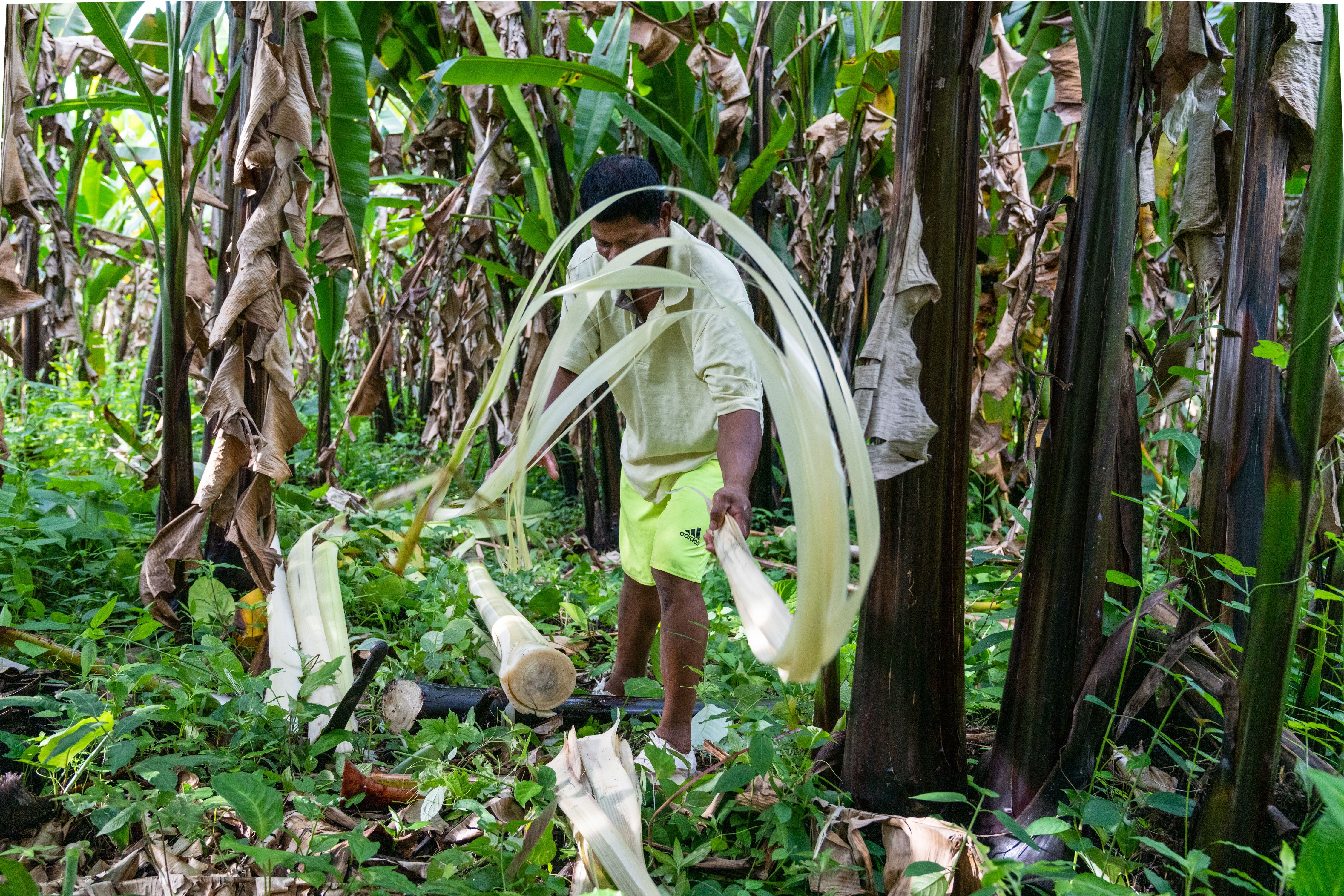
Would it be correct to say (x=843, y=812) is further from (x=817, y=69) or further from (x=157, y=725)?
(x=817, y=69)

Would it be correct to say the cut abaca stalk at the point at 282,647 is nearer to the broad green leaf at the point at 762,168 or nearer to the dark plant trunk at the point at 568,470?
the broad green leaf at the point at 762,168

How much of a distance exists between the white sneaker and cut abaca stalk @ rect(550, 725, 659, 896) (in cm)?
8

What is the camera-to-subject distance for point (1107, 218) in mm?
1183

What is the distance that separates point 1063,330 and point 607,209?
0.83m

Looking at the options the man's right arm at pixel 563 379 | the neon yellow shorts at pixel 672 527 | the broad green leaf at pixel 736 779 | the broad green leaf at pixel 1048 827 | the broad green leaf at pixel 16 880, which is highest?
the man's right arm at pixel 563 379

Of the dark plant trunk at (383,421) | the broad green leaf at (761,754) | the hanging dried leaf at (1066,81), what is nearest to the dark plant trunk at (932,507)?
the broad green leaf at (761,754)

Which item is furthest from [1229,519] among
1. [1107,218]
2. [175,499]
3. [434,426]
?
[434,426]

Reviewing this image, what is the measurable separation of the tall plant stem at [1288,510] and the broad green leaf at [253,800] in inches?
46.2

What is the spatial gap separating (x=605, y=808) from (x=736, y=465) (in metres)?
0.64

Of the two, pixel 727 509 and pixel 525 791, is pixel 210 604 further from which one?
pixel 727 509

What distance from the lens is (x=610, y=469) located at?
3467 millimetres

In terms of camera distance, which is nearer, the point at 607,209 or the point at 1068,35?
the point at 607,209

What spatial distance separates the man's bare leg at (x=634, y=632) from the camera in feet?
6.95

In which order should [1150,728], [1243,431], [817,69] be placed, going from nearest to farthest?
1. [1243,431]
2. [1150,728]
3. [817,69]
